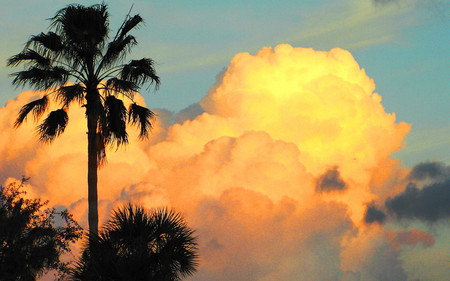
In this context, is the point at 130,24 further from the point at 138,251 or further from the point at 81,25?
the point at 138,251

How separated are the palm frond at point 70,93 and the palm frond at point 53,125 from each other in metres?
0.62

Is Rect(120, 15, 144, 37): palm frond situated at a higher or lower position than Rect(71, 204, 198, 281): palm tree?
higher

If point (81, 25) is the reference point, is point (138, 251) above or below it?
below

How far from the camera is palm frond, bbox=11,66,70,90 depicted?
106 feet

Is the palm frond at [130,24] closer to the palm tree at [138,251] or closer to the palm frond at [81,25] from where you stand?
the palm frond at [81,25]

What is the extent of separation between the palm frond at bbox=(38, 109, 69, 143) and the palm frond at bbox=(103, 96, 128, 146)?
203 cm

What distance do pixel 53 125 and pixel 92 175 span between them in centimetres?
313

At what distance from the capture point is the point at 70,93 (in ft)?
102

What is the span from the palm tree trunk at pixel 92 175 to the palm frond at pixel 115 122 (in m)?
0.65

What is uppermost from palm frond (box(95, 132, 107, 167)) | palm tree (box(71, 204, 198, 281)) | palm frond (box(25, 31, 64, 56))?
palm frond (box(25, 31, 64, 56))

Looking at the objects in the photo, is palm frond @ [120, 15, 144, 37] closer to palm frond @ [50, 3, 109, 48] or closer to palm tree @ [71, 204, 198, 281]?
palm frond @ [50, 3, 109, 48]

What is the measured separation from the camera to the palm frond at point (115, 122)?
3219cm

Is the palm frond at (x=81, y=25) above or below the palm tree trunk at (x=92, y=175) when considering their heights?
above

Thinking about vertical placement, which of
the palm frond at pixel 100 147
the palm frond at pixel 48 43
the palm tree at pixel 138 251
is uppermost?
the palm frond at pixel 48 43
